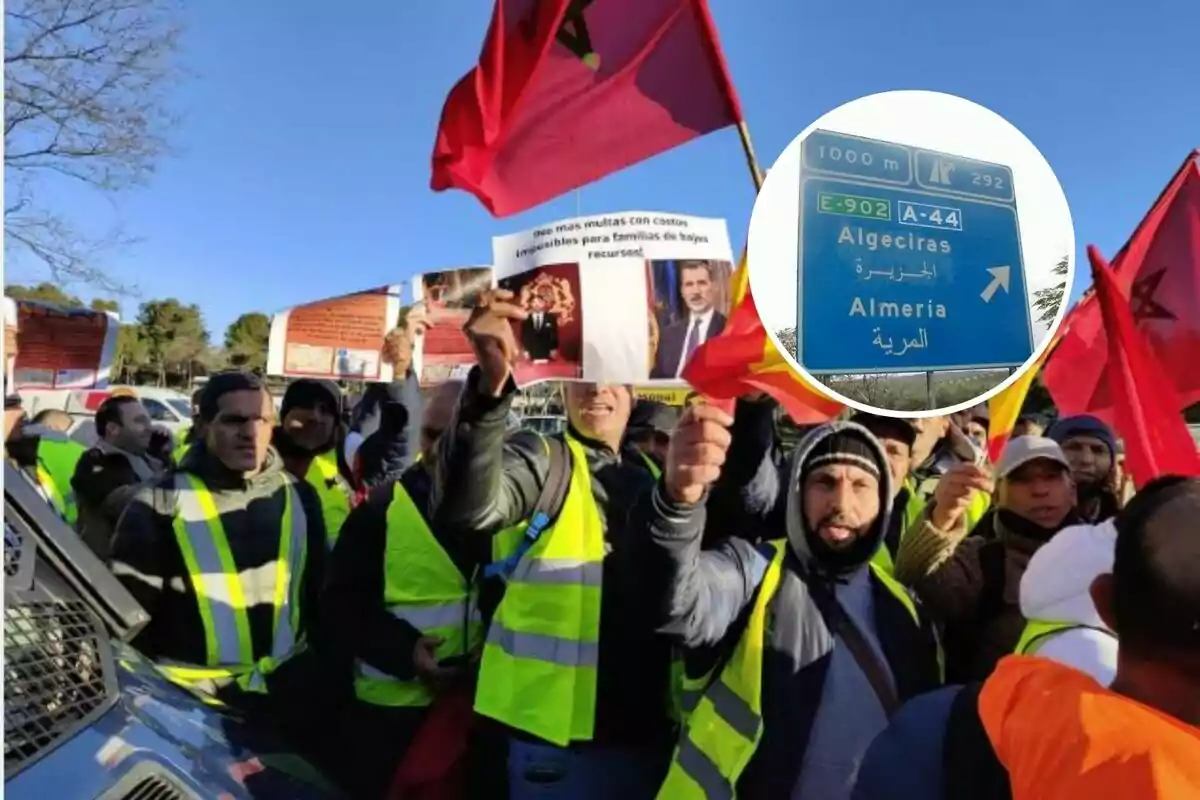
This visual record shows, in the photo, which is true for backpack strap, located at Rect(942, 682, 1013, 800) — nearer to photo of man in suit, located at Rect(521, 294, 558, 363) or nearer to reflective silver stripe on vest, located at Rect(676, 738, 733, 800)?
reflective silver stripe on vest, located at Rect(676, 738, 733, 800)

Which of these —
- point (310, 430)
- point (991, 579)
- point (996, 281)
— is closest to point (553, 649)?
point (991, 579)

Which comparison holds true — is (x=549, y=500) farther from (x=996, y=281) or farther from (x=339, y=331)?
(x=339, y=331)

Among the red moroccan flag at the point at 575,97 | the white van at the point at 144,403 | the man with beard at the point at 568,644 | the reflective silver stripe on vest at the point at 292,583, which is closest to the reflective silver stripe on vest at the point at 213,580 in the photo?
the reflective silver stripe on vest at the point at 292,583

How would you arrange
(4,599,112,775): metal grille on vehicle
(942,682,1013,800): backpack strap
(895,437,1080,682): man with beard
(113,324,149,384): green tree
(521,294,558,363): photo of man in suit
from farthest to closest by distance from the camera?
(113,324,149,384): green tree → (895,437,1080,682): man with beard → (521,294,558,363): photo of man in suit → (4,599,112,775): metal grille on vehicle → (942,682,1013,800): backpack strap

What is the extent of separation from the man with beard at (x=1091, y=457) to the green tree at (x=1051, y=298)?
190 cm

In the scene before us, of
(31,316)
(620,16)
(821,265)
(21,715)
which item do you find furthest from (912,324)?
(31,316)

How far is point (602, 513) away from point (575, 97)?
1107 millimetres

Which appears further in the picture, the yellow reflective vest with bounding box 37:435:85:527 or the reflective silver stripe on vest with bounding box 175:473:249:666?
the yellow reflective vest with bounding box 37:435:85:527

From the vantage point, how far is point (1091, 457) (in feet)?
13.3

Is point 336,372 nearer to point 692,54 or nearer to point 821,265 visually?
point 692,54

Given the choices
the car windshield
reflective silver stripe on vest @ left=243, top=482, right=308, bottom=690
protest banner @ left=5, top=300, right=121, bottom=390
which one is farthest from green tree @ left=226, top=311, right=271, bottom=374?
A: reflective silver stripe on vest @ left=243, top=482, right=308, bottom=690

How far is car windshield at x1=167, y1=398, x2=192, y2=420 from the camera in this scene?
1702 centimetres

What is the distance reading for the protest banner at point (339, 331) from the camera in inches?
228

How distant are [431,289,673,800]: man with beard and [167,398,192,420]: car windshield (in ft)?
51.2
